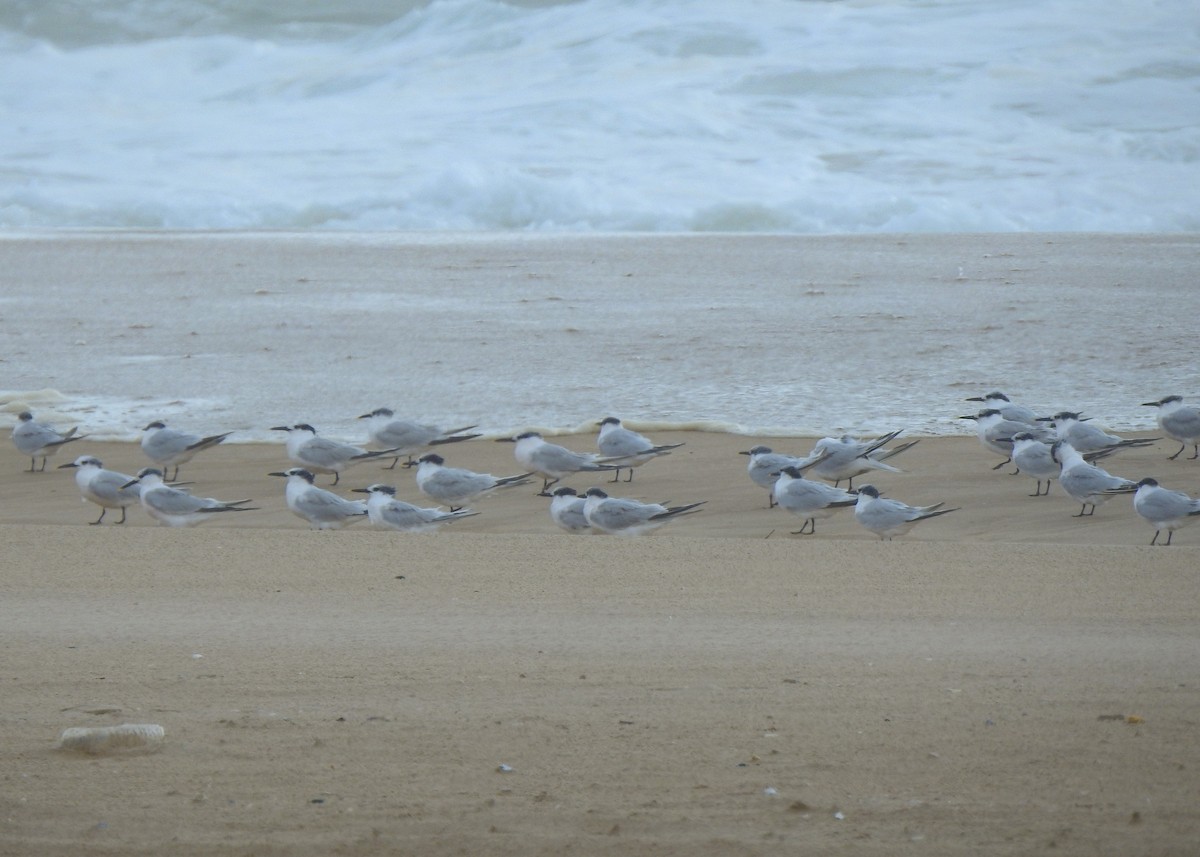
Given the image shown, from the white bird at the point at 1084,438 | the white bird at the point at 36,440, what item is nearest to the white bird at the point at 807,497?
the white bird at the point at 1084,438

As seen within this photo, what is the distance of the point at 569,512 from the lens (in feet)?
21.7

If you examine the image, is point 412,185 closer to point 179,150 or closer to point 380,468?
point 179,150

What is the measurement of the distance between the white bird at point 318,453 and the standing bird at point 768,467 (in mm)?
1959

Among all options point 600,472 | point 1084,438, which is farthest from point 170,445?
point 1084,438

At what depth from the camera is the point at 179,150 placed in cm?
2370

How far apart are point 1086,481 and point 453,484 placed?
2.73 metres

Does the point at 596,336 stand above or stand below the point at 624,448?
below

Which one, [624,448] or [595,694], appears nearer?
[595,694]

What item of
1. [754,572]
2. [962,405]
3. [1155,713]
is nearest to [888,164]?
[962,405]

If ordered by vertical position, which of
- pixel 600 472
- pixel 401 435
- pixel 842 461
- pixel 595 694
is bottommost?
pixel 600 472

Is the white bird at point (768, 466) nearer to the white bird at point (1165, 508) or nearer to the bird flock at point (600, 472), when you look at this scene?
the bird flock at point (600, 472)

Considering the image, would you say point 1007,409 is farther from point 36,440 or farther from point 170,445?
point 36,440

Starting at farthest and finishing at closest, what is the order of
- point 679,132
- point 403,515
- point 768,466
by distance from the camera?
point 679,132
point 768,466
point 403,515

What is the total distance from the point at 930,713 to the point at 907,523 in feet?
9.46
